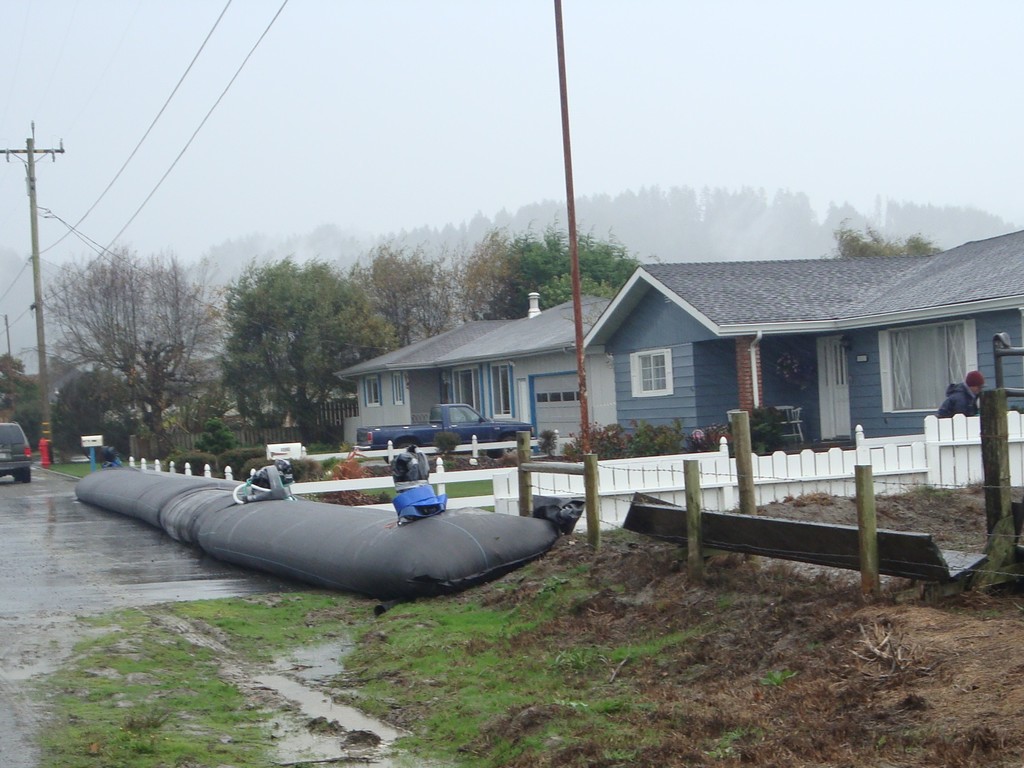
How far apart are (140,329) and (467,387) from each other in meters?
15.7

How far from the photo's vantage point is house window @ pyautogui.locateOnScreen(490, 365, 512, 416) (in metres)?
36.3

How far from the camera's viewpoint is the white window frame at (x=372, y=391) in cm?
4553

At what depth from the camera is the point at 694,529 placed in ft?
29.7

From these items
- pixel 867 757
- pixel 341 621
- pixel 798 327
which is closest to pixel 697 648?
pixel 867 757

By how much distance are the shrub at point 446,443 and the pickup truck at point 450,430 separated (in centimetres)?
214

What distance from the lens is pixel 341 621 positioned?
10.5m

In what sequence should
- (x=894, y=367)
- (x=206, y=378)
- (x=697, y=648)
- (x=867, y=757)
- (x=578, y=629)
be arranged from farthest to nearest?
(x=206, y=378), (x=894, y=367), (x=578, y=629), (x=697, y=648), (x=867, y=757)

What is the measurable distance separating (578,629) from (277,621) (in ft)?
10.6

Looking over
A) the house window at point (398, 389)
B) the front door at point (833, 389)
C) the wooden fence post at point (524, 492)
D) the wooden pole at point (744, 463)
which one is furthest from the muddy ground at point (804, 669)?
the house window at point (398, 389)

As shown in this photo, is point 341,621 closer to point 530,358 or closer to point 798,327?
point 798,327

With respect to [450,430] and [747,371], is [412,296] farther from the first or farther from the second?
[747,371]

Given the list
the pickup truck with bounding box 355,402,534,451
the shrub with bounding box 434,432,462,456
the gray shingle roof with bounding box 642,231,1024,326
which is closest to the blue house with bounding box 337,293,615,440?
the pickup truck with bounding box 355,402,534,451

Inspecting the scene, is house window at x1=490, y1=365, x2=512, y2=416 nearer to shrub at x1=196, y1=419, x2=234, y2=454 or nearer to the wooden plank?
shrub at x1=196, y1=419, x2=234, y2=454

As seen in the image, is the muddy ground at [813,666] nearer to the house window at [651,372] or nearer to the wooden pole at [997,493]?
the wooden pole at [997,493]
